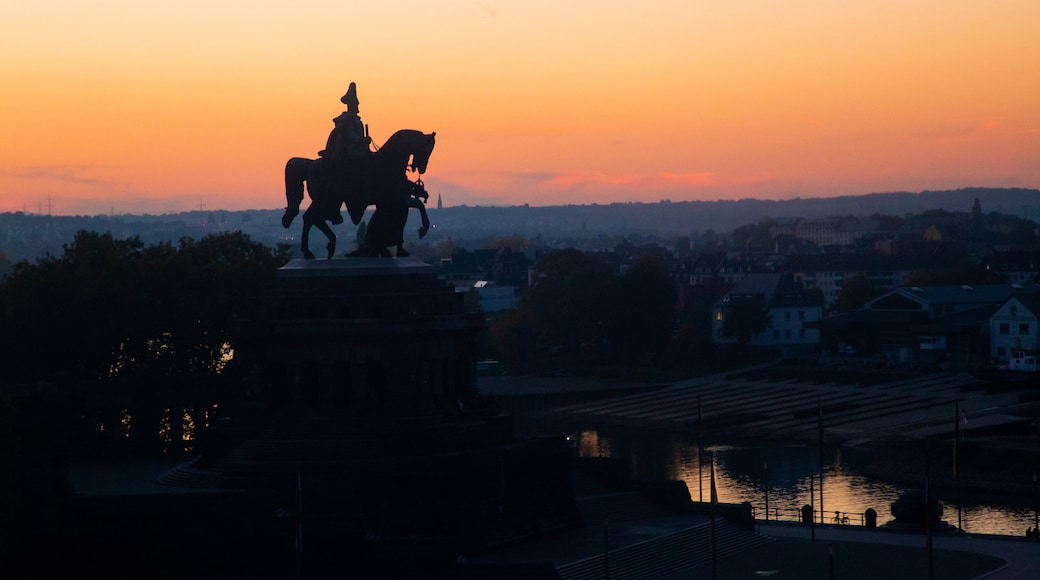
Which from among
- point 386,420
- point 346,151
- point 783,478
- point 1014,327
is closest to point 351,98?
point 346,151

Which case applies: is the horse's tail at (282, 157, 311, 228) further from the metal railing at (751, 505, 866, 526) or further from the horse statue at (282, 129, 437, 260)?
the metal railing at (751, 505, 866, 526)

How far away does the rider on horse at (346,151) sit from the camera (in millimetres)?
60125

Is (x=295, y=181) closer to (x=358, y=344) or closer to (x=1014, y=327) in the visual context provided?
(x=358, y=344)

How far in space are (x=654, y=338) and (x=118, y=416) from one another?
80.8 meters

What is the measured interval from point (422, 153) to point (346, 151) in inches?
98.8

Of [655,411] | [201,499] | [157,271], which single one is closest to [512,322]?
[655,411]

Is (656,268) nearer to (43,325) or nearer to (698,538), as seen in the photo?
(43,325)

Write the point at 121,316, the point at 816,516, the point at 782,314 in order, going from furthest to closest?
1. the point at 782,314
2. the point at 121,316
3. the point at 816,516

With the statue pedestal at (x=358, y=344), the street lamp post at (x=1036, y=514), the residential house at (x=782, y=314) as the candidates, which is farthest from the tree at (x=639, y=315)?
the statue pedestal at (x=358, y=344)

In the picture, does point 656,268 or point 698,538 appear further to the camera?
point 656,268

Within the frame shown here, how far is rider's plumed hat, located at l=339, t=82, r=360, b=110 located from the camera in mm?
60694

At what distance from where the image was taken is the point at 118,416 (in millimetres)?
71062

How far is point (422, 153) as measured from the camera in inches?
2392

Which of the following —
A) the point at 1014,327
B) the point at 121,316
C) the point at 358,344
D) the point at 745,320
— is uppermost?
the point at 358,344
